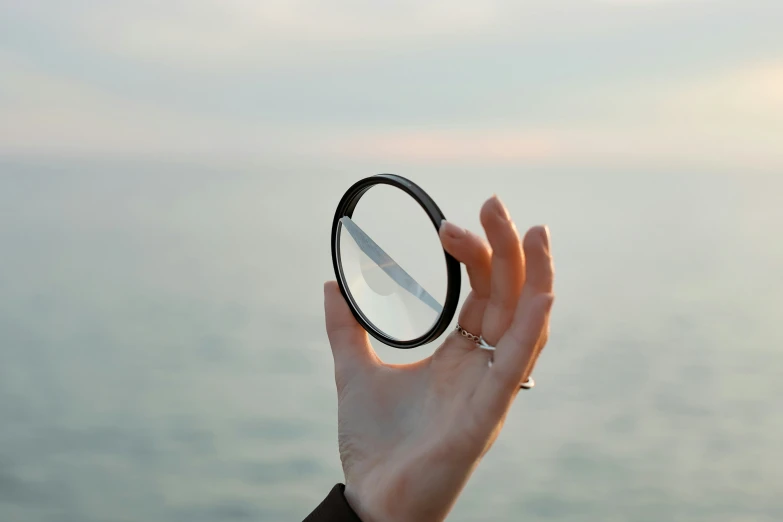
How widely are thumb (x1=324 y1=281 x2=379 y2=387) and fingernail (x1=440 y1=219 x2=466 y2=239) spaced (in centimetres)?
67

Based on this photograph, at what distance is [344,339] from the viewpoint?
272 centimetres

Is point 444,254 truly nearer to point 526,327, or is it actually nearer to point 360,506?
point 526,327

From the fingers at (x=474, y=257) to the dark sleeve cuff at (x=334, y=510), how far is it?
2.40ft

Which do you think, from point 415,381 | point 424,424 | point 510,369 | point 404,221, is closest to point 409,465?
point 424,424

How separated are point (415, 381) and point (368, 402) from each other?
0.65 ft

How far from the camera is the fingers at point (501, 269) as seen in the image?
6.57 feet

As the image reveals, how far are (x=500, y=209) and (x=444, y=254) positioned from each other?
468 mm

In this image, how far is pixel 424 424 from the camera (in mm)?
2301

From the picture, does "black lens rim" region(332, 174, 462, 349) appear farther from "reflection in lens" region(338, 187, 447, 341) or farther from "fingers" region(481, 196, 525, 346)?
"fingers" region(481, 196, 525, 346)

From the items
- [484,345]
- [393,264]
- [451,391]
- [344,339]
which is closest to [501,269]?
[484,345]

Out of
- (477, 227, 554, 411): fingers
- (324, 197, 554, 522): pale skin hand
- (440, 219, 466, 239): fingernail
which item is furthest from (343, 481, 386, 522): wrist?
(440, 219, 466, 239): fingernail

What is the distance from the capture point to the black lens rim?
2424mm

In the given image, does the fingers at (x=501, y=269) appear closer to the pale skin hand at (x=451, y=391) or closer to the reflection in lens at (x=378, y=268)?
the pale skin hand at (x=451, y=391)

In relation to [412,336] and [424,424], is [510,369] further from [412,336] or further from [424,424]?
[412,336]
